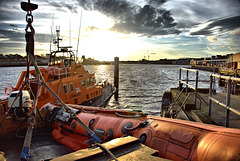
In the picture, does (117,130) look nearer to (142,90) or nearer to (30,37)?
(30,37)

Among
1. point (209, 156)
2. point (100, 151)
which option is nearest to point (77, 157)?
point (100, 151)

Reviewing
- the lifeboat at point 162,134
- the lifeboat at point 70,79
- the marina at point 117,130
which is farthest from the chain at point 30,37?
the lifeboat at point 70,79

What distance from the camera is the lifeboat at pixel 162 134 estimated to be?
241cm

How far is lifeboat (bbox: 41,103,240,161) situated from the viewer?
241 cm

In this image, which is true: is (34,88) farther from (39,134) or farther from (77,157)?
(77,157)

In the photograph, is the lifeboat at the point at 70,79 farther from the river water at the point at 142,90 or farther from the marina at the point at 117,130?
the river water at the point at 142,90

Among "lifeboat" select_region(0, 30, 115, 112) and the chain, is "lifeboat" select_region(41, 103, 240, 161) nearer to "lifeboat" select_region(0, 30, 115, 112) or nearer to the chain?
the chain

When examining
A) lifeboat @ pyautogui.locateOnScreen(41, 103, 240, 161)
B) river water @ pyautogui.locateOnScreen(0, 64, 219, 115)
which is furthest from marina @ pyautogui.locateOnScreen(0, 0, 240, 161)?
river water @ pyautogui.locateOnScreen(0, 64, 219, 115)

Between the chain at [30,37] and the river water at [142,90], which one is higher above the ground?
the chain at [30,37]

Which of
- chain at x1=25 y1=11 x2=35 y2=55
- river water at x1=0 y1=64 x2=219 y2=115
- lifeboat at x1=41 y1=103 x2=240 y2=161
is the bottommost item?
river water at x1=0 y1=64 x2=219 y2=115

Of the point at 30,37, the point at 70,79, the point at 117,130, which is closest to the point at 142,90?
the point at 70,79

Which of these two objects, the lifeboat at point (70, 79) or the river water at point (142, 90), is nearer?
the lifeboat at point (70, 79)

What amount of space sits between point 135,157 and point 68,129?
390 centimetres

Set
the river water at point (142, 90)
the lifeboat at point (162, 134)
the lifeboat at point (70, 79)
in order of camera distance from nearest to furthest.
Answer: the lifeboat at point (162, 134), the lifeboat at point (70, 79), the river water at point (142, 90)
